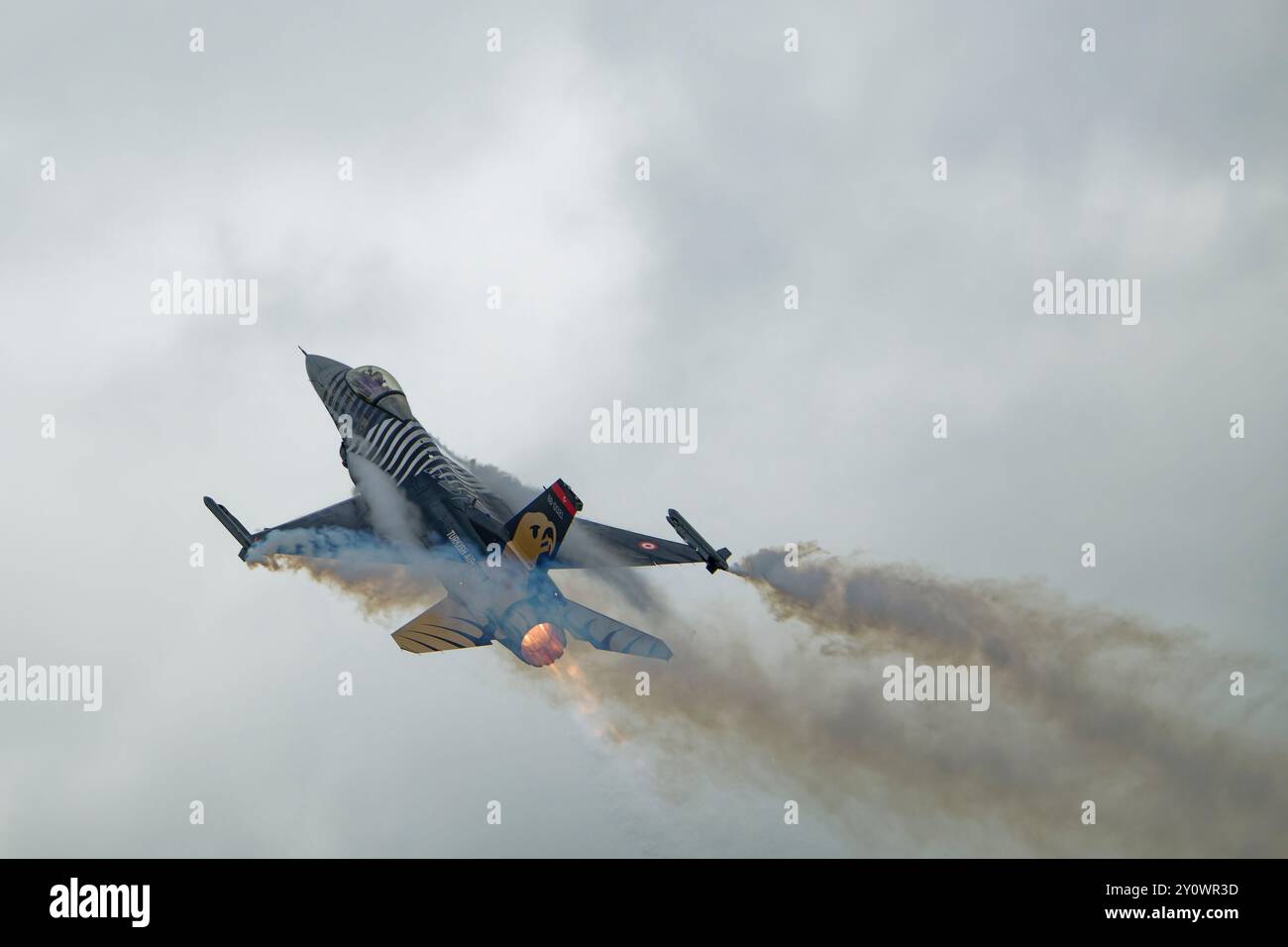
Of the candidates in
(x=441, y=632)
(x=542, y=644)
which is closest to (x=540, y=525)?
(x=542, y=644)

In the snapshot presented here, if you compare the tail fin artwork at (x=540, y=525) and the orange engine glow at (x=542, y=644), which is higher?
the tail fin artwork at (x=540, y=525)

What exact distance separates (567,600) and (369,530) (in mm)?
9964

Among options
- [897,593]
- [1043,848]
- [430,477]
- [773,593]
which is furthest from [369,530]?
[1043,848]

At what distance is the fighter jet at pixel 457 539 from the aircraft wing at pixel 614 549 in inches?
2.2

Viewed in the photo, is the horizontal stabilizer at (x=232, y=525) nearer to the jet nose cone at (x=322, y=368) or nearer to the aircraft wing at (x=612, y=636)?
the jet nose cone at (x=322, y=368)

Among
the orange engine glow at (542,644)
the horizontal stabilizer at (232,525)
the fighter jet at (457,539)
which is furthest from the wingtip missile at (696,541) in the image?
the horizontal stabilizer at (232,525)

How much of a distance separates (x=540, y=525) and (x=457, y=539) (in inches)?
130

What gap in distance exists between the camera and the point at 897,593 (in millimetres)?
78875

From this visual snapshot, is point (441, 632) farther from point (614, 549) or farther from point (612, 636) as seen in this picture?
point (614, 549)

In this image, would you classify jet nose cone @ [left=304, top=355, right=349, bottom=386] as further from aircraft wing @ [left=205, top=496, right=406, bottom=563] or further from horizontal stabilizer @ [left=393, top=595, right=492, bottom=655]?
horizontal stabilizer @ [left=393, top=595, right=492, bottom=655]

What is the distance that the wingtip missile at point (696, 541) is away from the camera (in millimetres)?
76062

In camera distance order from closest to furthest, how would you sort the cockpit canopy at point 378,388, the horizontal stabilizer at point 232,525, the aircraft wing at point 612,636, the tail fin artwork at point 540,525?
the aircraft wing at point 612,636
the tail fin artwork at point 540,525
the horizontal stabilizer at point 232,525
the cockpit canopy at point 378,388

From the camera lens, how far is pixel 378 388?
82.1 metres
